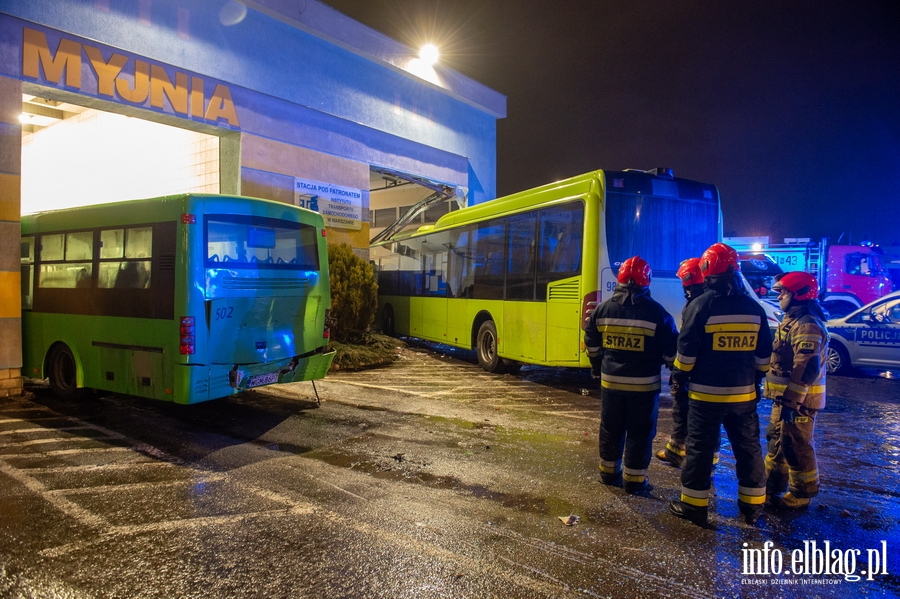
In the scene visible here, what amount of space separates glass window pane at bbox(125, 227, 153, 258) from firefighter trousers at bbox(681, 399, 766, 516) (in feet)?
20.8

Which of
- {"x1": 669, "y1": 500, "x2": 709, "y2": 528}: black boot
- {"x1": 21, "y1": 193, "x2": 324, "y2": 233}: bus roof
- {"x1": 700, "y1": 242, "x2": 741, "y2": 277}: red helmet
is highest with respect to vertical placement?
{"x1": 21, "y1": 193, "x2": 324, "y2": 233}: bus roof

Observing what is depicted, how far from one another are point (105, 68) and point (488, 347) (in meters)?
9.04

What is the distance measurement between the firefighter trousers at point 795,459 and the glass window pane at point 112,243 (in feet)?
25.2

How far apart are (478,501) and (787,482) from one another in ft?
8.95

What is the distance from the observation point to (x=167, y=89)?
11.6 meters

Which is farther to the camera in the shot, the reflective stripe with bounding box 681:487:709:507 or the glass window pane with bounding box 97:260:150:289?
the glass window pane with bounding box 97:260:150:289

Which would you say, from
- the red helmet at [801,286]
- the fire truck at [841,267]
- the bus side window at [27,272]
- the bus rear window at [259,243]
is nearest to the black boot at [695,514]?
the red helmet at [801,286]

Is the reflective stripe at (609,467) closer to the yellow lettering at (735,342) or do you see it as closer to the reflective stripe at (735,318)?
the yellow lettering at (735,342)

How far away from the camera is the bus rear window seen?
6930 millimetres

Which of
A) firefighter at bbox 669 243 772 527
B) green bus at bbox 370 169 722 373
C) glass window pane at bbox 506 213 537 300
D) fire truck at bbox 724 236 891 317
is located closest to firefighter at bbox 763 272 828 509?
firefighter at bbox 669 243 772 527

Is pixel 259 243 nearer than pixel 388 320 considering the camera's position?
Yes

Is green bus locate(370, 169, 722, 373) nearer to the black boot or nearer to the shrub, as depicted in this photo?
the shrub

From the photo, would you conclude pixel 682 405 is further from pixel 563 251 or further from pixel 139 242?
pixel 139 242

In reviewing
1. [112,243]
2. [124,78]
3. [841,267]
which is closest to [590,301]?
[112,243]
